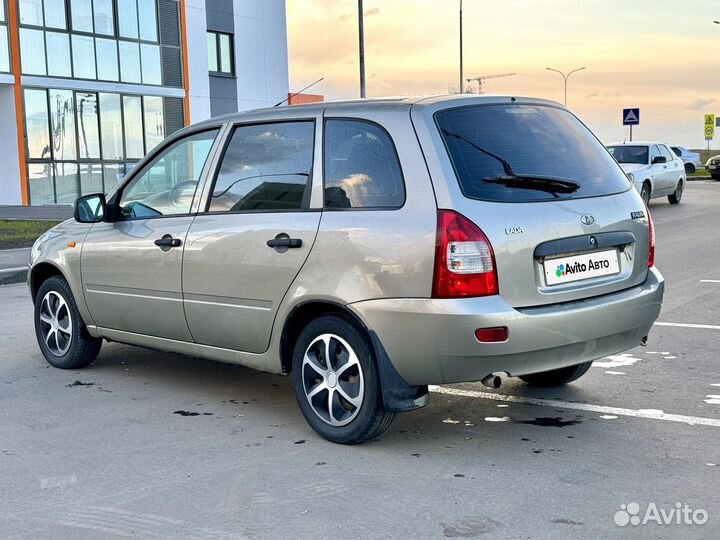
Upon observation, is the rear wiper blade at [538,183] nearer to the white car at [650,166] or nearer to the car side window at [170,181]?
the car side window at [170,181]

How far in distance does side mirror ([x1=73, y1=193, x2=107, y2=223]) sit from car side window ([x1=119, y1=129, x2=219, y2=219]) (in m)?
0.14

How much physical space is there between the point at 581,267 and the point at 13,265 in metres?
10.6

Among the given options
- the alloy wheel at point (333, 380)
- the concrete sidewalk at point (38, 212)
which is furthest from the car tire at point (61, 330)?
the concrete sidewalk at point (38, 212)

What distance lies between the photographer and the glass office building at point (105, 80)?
1098 inches

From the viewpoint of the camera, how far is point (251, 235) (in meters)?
5.27

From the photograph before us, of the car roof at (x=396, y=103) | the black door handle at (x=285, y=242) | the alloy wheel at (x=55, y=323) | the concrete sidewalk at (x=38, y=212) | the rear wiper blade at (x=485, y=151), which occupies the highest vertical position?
the car roof at (x=396, y=103)

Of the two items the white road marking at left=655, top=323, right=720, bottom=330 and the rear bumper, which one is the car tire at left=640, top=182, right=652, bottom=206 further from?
the rear bumper

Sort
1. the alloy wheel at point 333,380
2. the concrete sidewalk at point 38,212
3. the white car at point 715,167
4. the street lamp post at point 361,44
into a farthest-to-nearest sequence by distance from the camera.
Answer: the white car at point 715,167 < the street lamp post at point 361,44 < the concrete sidewalk at point 38,212 < the alloy wheel at point 333,380

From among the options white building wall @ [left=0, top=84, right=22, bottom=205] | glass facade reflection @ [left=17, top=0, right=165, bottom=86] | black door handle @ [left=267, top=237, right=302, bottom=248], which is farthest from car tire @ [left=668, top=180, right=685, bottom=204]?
black door handle @ [left=267, top=237, right=302, bottom=248]

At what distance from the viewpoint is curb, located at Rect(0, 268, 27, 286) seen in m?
12.5

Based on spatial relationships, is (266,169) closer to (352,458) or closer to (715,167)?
(352,458)

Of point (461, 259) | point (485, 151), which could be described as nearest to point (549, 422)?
point (461, 259)

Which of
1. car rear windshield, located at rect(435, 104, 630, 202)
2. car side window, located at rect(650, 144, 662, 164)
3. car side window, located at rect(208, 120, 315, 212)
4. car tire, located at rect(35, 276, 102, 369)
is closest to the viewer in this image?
car rear windshield, located at rect(435, 104, 630, 202)

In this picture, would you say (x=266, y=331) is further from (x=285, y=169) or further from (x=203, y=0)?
(x=203, y=0)
